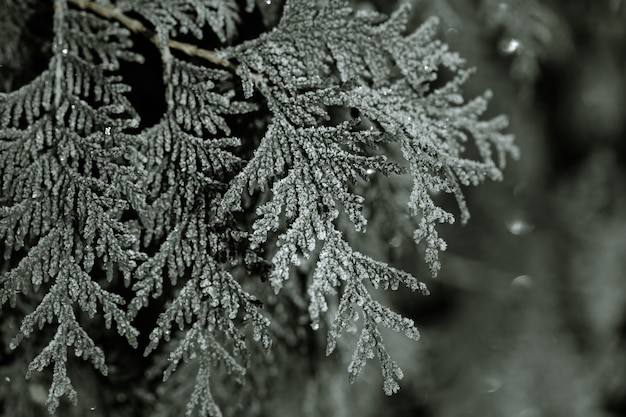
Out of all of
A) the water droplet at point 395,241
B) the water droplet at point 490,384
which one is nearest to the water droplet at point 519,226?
the water droplet at point 490,384

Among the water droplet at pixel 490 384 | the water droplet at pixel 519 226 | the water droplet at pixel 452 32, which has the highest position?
the water droplet at pixel 452 32

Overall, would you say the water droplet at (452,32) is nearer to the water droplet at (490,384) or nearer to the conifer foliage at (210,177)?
the conifer foliage at (210,177)

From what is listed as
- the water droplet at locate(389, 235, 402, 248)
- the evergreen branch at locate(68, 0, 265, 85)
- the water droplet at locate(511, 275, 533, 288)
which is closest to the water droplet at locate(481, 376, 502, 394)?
the water droplet at locate(511, 275, 533, 288)

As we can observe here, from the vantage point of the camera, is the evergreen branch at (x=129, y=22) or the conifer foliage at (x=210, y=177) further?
the evergreen branch at (x=129, y=22)

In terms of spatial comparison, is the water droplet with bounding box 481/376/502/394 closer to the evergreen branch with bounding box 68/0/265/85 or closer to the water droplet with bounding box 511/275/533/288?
the water droplet with bounding box 511/275/533/288

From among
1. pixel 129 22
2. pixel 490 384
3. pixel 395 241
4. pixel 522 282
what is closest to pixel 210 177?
pixel 129 22

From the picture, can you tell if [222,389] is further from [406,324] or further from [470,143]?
[470,143]

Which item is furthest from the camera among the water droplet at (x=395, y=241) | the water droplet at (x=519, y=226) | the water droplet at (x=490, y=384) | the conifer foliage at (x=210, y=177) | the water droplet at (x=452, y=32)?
the water droplet at (x=519, y=226)
